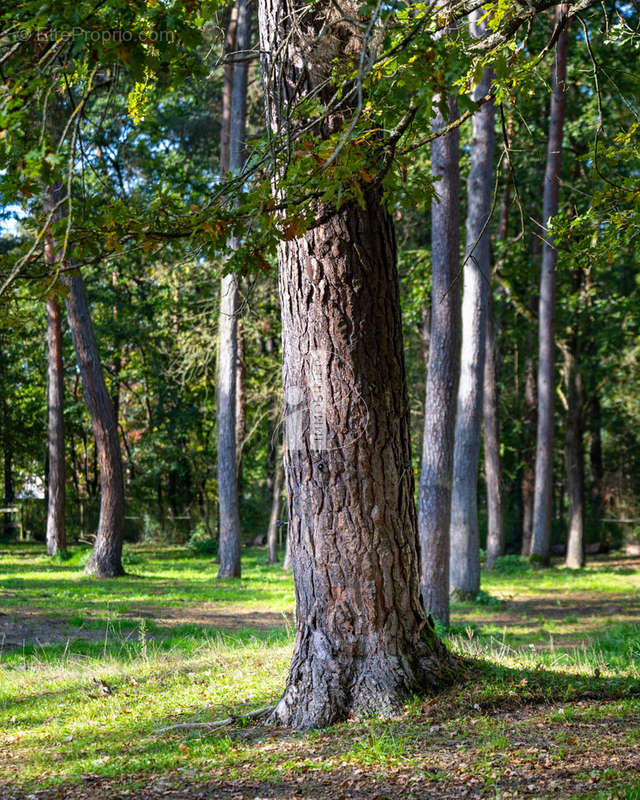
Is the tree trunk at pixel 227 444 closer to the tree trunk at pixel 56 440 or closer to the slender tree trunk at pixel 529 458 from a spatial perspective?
the tree trunk at pixel 56 440

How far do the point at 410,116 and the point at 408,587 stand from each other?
8.79 feet

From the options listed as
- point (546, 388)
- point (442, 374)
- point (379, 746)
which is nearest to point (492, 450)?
point (546, 388)

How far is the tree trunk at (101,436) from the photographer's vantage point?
15.7m

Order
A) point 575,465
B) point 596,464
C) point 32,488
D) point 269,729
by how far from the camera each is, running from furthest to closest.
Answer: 1. point 32,488
2. point 596,464
3. point 575,465
4. point 269,729

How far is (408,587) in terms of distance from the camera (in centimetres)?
479

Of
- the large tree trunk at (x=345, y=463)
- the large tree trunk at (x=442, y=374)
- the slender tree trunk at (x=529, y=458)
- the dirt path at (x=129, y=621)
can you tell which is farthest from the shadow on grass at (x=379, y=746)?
the slender tree trunk at (x=529, y=458)

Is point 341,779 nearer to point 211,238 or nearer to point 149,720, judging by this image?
point 149,720

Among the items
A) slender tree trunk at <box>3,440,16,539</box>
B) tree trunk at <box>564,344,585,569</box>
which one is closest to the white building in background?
slender tree trunk at <box>3,440,16,539</box>

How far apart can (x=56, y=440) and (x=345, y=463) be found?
17.5 meters

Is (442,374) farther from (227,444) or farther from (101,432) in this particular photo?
(101,432)

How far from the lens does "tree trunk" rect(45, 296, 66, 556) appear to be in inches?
797

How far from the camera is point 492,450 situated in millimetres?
19703

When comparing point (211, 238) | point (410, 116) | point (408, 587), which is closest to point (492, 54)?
point (410, 116)

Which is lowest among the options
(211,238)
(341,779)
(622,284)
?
(341,779)
